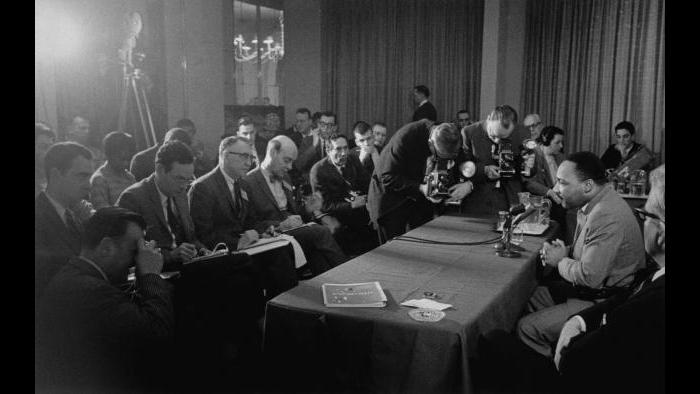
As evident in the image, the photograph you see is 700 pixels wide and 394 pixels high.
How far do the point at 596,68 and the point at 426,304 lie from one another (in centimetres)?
637

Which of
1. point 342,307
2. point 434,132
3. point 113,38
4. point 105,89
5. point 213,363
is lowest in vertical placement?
point 213,363

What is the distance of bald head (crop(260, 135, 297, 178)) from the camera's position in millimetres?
4051

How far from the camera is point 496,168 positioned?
4.12 meters

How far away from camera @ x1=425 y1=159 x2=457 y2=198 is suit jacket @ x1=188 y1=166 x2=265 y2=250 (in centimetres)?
122

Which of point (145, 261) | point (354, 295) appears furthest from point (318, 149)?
point (145, 261)

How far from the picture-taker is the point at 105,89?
5.25 metres

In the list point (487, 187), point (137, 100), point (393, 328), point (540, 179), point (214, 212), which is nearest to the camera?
point (393, 328)

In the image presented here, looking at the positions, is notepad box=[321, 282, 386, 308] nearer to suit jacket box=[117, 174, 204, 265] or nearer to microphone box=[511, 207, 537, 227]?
microphone box=[511, 207, 537, 227]

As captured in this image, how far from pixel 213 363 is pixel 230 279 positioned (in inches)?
16.1

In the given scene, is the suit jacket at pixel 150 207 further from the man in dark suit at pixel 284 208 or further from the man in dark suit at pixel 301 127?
the man in dark suit at pixel 301 127

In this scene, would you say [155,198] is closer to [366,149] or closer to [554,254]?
[554,254]

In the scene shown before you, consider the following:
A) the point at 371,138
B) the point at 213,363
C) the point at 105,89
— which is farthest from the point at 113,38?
the point at 213,363

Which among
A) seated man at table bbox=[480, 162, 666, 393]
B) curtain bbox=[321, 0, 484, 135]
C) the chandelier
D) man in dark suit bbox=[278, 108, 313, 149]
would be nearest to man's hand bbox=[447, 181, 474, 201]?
seated man at table bbox=[480, 162, 666, 393]
